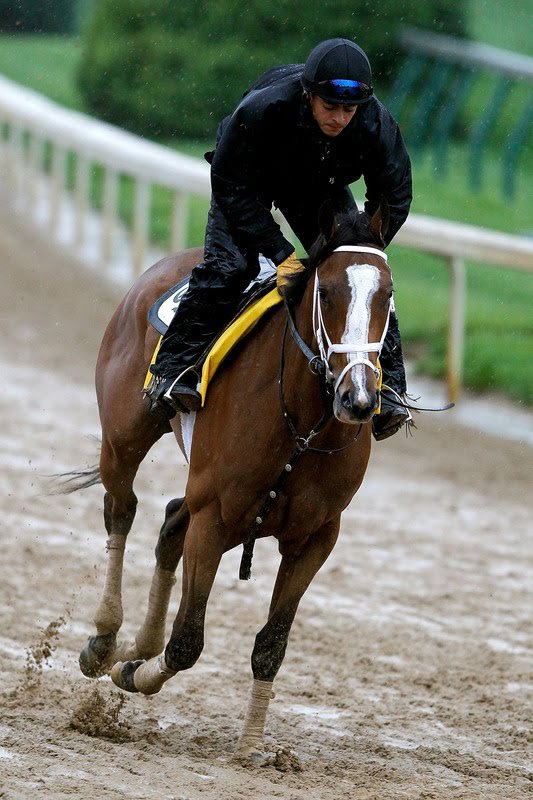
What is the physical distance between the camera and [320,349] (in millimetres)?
4234

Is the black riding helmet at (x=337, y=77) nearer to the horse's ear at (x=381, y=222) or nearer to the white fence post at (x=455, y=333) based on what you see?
the horse's ear at (x=381, y=222)

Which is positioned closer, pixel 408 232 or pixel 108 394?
pixel 108 394

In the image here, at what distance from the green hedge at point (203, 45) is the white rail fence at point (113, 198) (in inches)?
45.3

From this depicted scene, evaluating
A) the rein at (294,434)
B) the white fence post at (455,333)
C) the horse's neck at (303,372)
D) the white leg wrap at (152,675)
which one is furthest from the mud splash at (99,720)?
the white fence post at (455,333)

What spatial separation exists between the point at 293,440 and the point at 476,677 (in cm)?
195

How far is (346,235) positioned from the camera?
14.0 ft

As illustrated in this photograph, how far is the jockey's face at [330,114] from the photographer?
4406 millimetres

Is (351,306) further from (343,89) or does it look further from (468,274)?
(468,274)

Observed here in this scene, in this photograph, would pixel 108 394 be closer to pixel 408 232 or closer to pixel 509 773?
pixel 509 773

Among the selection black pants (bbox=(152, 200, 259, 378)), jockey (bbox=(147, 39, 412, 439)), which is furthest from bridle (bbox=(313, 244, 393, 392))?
black pants (bbox=(152, 200, 259, 378))

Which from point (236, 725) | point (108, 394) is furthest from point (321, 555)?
point (108, 394)

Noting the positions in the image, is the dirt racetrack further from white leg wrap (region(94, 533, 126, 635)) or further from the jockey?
the jockey

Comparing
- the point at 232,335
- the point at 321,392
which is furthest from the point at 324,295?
the point at 232,335

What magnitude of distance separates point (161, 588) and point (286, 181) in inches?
70.8
